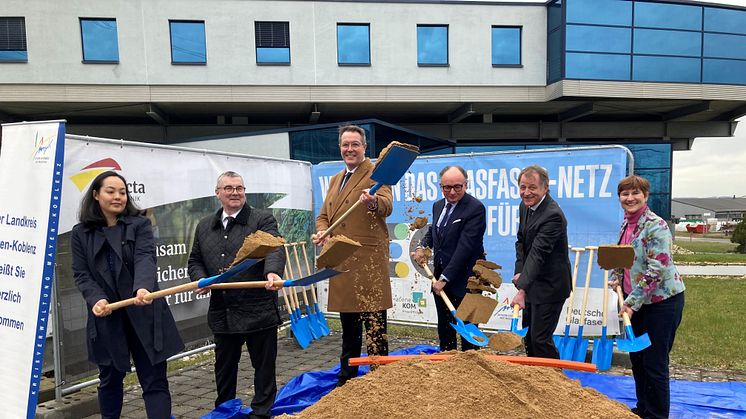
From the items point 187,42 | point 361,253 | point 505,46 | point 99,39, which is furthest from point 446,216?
point 99,39

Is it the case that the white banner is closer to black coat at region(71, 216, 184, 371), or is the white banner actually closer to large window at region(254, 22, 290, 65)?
black coat at region(71, 216, 184, 371)

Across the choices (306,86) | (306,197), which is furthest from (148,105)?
(306,197)

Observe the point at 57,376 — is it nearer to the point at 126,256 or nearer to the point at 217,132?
the point at 126,256

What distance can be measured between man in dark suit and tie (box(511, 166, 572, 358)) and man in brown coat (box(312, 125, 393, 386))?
0.99m

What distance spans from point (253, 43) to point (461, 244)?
56.4ft

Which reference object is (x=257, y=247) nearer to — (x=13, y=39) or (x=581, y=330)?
(x=581, y=330)

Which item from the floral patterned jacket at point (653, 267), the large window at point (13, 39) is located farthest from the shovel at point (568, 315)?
the large window at point (13, 39)

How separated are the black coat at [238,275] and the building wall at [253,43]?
16539mm

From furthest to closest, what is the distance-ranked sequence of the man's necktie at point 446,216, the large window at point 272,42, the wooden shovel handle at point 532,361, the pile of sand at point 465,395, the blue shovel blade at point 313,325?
the large window at point 272,42, the blue shovel blade at point 313,325, the man's necktie at point 446,216, the wooden shovel handle at point 532,361, the pile of sand at point 465,395

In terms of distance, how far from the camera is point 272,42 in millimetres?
18578

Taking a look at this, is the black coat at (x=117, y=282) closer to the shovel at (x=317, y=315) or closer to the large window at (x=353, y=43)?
the shovel at (x=317, y=315)

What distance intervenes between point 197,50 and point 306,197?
48.3 ft

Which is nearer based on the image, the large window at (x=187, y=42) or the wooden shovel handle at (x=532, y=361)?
the wooden shovel handle at (x=532, y=361)

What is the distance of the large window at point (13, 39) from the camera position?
16.9m
